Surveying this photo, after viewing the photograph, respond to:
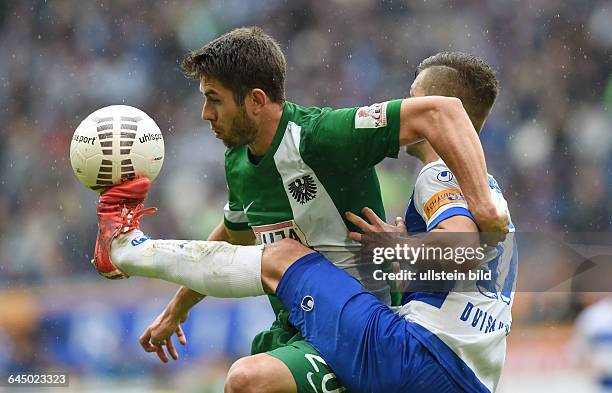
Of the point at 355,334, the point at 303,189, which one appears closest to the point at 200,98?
the point at 303,189

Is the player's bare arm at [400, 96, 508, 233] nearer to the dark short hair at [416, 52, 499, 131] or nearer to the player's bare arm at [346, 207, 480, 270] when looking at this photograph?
the player's bare arm at [346, 207, 480, 270]

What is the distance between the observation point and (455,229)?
345cm

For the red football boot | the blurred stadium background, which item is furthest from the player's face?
the blurred stadium background

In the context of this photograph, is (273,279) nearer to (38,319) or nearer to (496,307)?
(496,307)

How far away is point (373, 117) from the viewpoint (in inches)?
141

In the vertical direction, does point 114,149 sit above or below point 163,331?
above

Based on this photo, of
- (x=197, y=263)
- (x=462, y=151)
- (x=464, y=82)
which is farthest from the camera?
(x=464, y=82)

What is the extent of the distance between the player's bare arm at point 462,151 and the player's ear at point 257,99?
2.18 ft

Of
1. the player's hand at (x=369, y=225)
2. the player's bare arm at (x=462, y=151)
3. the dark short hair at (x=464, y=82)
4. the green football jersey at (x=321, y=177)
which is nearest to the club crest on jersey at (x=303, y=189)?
the green football jersey at (x=321, y=177)

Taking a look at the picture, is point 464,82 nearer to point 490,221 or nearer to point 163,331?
point 490,221

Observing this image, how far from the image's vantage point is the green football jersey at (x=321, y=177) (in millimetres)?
3592

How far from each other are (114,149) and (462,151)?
1328 millimetres

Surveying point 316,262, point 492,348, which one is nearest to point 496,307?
point 492,348

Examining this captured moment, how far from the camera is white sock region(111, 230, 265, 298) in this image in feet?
12.1
